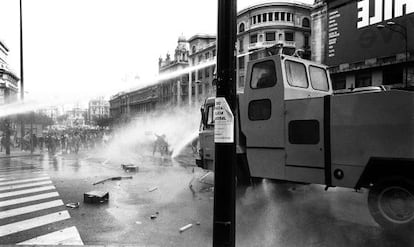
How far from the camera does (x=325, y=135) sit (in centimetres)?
607

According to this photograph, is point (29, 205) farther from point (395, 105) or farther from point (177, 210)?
point (395, 105)

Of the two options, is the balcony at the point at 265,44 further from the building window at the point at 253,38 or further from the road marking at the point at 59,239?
the road marking at the point at 59,239

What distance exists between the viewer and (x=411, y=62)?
33.3 m

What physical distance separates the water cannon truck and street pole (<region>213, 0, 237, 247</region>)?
9.31 feet

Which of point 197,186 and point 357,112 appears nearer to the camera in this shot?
point 357,112

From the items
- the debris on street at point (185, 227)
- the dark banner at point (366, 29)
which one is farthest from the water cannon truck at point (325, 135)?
the dark banner at point (366, 29)

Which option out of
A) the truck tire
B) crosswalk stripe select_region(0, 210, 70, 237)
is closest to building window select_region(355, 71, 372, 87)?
the truck tire

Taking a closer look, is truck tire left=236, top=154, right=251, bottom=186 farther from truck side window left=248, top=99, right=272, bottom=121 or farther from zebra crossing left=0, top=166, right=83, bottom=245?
zebra crossing left=0, top=166, right=83, bottom=245

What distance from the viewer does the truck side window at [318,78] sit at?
7965 mm

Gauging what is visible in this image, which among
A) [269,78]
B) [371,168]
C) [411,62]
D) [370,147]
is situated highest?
[411,62]

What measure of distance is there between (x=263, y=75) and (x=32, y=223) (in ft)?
17.6

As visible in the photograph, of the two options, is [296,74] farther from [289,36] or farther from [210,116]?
[289,36]

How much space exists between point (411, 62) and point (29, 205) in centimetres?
3566

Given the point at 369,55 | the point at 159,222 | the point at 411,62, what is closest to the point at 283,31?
the point at 369,55
